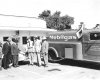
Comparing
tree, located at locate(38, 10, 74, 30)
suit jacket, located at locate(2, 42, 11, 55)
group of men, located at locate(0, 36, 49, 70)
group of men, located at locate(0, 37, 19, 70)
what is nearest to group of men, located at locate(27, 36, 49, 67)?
group of men, located at locate(0, 36, 49, 70)

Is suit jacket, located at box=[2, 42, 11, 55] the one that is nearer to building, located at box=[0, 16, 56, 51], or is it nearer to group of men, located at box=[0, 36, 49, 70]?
group of men, located at box=[0, 36, 49, 70]

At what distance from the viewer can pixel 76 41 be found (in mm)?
10180

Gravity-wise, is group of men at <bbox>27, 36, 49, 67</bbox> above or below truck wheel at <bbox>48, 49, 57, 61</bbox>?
above

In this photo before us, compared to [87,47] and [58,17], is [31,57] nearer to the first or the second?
[87,47]

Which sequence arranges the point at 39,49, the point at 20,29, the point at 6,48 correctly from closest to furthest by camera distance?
1. the point at 6,48
2. the point at 39,49
3. the point at 20,29

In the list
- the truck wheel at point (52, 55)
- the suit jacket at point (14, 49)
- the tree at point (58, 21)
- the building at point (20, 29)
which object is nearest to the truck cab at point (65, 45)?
the truck wheel at point (52, 55)

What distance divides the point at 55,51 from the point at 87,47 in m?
2.42

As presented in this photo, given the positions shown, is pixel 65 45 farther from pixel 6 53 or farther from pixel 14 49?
pixel 6 53

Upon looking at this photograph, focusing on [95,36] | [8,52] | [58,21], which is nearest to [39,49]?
[8,52]

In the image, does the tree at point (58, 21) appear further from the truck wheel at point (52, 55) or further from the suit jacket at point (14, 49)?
the suit jacket at point (14, 49)

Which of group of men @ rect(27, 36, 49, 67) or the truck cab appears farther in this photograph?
group of men @ rect(27, 36, 49, 67)

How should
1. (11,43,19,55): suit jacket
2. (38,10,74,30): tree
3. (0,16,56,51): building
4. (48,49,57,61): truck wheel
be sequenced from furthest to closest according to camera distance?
(38,10,74,30): tree < (0,16,56,51): building < (48,49,57,61): truck wheel < (11,43,19,55): suit jacket

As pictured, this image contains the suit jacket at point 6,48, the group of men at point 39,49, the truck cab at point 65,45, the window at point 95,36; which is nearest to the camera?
the window at point 95,36

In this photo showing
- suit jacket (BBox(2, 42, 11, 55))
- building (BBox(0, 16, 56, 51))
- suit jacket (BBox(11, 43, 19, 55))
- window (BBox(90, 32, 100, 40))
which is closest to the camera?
window (BBox(90, 32, 100, 40))
